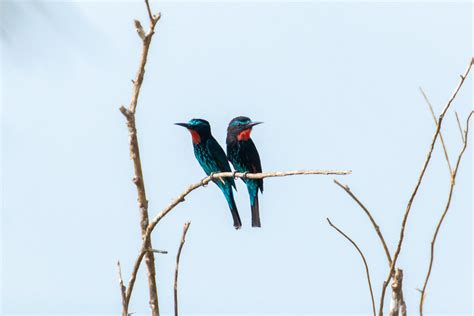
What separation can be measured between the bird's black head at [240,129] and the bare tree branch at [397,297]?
409cm

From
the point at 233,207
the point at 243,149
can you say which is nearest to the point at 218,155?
the point at 243,149

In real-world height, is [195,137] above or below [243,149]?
above

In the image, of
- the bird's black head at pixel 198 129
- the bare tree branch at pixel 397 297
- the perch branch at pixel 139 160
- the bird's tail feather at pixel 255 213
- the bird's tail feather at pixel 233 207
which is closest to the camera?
the bare tree branch at pixel 397 297

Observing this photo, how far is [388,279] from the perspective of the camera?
2055 millimetres

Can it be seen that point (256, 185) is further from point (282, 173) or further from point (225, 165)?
point (282, 173)

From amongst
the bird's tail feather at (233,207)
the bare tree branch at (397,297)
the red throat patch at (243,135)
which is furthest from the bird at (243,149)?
the bare tree branch at (397,297)

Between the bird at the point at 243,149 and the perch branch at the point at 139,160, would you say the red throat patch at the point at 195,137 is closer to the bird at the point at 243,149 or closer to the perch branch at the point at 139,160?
the bird at the point at 243,149

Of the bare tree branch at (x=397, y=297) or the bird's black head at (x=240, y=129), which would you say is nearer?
the bare tree branch at (x=397, y=297)

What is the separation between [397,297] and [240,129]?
4.22 meters

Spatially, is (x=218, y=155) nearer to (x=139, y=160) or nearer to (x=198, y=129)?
(x=198, y=129)

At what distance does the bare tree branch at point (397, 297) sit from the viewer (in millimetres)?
1997

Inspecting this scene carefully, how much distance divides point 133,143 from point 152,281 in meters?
0.45

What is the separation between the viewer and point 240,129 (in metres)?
6.18

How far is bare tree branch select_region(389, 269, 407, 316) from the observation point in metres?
2.00
